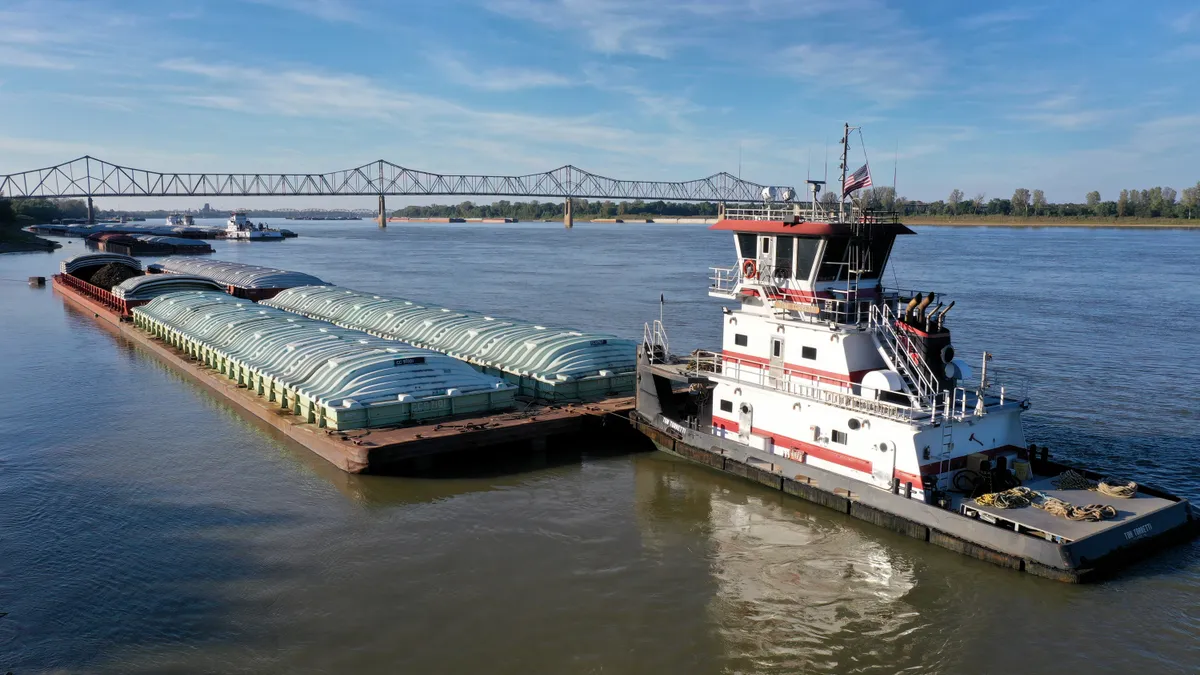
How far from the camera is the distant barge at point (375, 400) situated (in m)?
22.1

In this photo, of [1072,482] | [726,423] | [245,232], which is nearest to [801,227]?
[726,423]

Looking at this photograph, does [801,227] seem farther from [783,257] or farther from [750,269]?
[750,269]

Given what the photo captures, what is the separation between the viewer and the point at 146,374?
35531 mm

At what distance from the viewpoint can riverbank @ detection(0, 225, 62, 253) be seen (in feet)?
398

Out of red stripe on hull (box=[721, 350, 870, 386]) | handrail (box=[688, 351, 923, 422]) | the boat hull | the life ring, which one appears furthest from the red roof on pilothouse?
the boat hull

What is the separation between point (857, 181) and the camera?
68.0ft

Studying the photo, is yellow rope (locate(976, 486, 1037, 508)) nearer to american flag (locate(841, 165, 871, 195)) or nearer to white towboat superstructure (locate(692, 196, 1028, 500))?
white towboat superstructure (locate(692, 196, 1028, 500))

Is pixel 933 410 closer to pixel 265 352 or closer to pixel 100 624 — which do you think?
pixel 100 624

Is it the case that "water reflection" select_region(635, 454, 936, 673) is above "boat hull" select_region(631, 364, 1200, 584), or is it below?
below

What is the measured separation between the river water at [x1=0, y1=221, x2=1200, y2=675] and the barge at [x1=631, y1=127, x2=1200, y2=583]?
2.69 feet

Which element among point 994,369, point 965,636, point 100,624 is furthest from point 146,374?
point 994,369

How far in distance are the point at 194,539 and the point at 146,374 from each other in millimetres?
21109

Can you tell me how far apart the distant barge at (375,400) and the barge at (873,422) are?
397 cm

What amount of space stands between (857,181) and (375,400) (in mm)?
14978
